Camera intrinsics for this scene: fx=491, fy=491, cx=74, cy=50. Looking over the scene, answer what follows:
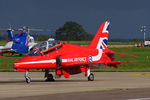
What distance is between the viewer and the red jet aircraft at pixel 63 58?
27891mm

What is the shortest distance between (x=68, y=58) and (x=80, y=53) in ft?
3.39

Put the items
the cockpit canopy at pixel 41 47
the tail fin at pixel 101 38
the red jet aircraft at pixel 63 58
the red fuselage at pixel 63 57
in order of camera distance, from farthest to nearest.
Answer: the tail fin at pixel 101 38 < the cockpit canopy at pixel 41 47 < the red jet aircraft at pixel 63 58 < the red fuselage at pixel 63 57

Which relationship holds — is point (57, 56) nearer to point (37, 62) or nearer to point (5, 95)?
point (37, 62)

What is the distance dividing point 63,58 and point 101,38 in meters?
4.34

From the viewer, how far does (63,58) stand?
2877cm

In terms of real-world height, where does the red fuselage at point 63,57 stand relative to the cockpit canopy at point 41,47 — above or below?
below

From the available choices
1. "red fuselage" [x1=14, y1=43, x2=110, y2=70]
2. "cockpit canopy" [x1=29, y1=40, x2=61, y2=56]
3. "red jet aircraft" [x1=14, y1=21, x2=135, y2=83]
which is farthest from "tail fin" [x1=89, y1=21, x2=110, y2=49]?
"cockpit canopy" [x1=29, y1=40, x2=61, y2=56]

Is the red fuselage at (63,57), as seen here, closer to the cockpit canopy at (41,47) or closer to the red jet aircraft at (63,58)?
the red jet aircraft at (63,58)

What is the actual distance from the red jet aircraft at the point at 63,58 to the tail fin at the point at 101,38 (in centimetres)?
50

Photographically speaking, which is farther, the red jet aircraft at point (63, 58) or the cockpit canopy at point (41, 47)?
the cockpit canopy at point (41, 47)

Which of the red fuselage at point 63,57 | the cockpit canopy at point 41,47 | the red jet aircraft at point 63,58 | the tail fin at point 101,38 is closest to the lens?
the red fuselage at point 63,57

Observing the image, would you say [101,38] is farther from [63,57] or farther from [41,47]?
[41,47]

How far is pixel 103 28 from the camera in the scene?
32438 mm

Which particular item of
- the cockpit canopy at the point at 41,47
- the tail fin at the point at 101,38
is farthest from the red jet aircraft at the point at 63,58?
the tail fin at the point at 101,38
